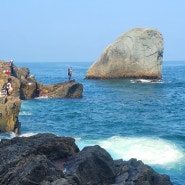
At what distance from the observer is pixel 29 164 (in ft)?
36.8

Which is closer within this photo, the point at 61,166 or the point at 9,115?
the point at 61,166

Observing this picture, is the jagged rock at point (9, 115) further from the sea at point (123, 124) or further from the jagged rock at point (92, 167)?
the jagged rock at point (92, 167)

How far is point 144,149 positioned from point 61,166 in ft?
43.1

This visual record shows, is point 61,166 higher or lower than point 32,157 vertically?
lower

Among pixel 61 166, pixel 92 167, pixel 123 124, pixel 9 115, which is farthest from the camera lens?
pixel 123 124

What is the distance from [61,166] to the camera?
43.3 feet

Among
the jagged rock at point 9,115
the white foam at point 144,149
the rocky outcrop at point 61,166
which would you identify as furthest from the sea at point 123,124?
the rocky outcrop at point 61,166

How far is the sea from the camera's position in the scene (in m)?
24.3

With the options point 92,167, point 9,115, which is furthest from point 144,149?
point 92,167

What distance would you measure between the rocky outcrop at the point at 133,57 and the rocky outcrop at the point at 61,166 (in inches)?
3034

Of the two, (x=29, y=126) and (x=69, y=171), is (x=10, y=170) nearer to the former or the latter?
(x=69, y=171)

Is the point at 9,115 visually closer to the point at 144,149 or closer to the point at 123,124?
the point at 144,149

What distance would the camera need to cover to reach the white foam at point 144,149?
23484 mm

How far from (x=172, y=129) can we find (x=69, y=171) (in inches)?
906
